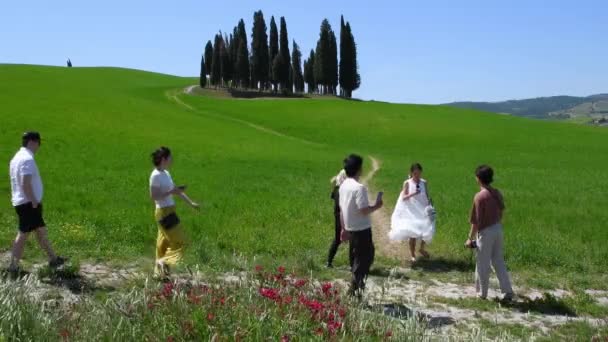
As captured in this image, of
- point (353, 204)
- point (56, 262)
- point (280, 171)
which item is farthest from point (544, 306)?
point (280, 171)

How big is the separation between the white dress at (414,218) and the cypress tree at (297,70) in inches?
3411

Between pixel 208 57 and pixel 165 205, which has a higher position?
pixel 208 57

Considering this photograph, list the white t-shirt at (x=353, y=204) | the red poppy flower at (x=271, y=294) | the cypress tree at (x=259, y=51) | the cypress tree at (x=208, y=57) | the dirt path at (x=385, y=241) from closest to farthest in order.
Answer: the red poppy flower at (x=271, y=294), the white t-shirt at (x=353, y=204), the dirt path at (x=385, y=241), the cypress tree at (x=259, y=51), the cypress tree at (x=208, y=57)

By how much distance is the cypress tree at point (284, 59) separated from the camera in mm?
88375

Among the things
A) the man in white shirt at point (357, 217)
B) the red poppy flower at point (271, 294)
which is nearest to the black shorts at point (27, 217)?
the man in white shirt at point (357, 217)

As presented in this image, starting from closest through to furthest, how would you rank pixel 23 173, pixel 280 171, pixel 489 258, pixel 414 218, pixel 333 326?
1. pixel 333 326
2. pixel 23 173
3. pixel 489 258
4. pixel 414 218
5. pixel 280 171

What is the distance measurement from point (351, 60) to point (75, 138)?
6222 centimetres

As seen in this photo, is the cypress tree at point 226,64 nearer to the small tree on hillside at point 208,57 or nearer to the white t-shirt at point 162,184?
the small tree on hillside at point 208,57

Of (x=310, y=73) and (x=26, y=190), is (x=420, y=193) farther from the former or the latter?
(x=310, y=73)

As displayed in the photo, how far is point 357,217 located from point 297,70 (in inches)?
3617

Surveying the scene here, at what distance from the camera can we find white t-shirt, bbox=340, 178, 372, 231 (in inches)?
311

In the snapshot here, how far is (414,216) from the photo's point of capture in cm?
1204

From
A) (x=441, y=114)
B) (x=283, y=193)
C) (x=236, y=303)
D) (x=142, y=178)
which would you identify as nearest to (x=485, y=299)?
(x=236, y=303)

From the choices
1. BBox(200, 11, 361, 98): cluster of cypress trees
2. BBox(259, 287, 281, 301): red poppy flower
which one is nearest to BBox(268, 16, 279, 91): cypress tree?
BBox(200, 11, 361, 98): cluster of cypress trees
